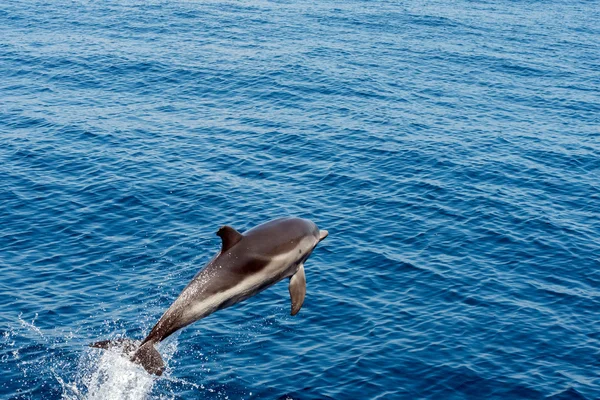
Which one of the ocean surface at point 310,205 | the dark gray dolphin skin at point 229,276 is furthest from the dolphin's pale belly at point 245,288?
the ocean surface at point 310,205

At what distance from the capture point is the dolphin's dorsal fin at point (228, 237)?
62.6 feet

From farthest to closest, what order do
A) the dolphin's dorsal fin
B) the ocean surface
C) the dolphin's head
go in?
the ocean surface → the dolphin's head → the dolphin's dorsal fin

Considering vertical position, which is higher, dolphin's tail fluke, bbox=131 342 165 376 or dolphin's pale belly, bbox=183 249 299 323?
dolphin's pale belly, bbox=183 249 299 323

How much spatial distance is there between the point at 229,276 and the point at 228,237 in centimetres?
100

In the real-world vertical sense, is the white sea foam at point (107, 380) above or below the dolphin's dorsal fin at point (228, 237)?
below

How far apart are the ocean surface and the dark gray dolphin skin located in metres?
8.05

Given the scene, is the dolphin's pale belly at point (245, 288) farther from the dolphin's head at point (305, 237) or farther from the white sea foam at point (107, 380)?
the white sea foam at point (107, 380)

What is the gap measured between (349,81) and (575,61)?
26.2 m

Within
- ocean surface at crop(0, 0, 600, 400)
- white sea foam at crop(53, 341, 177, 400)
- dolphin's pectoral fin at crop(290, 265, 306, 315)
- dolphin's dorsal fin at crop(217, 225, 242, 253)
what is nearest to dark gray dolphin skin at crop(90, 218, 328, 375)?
dolphin's dorsal fin at crop(217, 225, 242, 253)

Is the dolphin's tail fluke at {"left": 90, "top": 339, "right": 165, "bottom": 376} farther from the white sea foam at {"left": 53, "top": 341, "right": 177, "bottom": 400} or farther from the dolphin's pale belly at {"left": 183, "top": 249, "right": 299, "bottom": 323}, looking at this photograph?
the white sea foam at {"left": 53, "top": 341, "right": 177, "bottom": 400}

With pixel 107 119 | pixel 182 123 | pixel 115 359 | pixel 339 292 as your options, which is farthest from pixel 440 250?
pixel 107 119

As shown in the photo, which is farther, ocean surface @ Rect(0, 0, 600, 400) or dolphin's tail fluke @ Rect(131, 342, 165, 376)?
ocean surface @ Rect(0, 0, 600, 400)

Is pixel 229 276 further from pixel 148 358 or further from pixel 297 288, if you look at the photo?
pixel 148 358

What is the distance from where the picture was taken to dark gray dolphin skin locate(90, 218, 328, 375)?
62.7 feet
